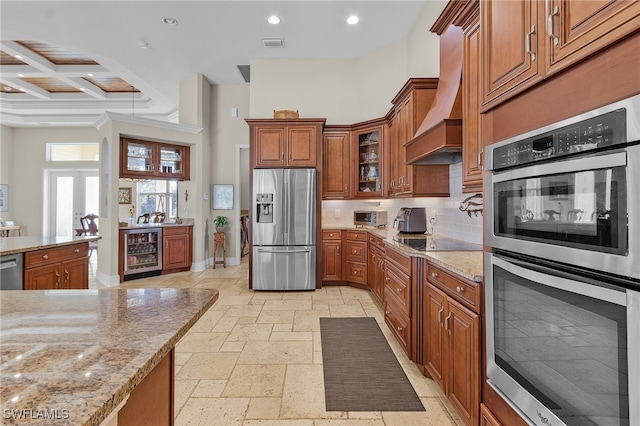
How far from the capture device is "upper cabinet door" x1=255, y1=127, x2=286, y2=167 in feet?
16.0

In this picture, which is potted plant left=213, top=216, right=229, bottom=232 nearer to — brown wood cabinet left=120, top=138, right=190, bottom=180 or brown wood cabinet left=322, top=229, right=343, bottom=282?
brown wood cabinet left=120, top=138, right=190, bottom=180

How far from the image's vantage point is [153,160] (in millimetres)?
6098

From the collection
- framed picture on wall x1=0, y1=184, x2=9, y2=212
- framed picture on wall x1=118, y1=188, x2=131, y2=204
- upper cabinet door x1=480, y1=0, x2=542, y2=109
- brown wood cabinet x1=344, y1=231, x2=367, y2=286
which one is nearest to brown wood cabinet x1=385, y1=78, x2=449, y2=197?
brown wood cabinet x1=344, y1=231, x2=367, y2=286

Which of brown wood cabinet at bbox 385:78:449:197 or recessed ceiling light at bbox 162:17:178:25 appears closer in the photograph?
brown wood cabinet at bbox 385:78:449:197

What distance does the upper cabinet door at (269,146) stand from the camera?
16.0 ft

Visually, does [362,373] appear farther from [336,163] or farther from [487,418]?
[336,163]

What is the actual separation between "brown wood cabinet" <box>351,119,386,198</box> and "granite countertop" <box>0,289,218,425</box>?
3916 mm

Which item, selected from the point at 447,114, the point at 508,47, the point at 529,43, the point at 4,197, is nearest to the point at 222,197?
the point at 447,114

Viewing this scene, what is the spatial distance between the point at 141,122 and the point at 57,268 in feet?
12.1

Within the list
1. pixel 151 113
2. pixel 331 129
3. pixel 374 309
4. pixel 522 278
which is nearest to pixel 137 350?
pixel 522 278

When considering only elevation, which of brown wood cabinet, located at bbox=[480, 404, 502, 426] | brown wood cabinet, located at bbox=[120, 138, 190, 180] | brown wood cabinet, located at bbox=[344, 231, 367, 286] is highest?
brown wood cabinet, located at bbox=[120, 138, 190, 180]

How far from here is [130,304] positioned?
1.10m

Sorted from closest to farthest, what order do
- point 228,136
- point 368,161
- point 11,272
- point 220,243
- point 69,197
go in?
point 11,272 < point 368,161 < point 220,243 < point 228,136 < point 69,197

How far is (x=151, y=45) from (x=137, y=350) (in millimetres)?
5859
